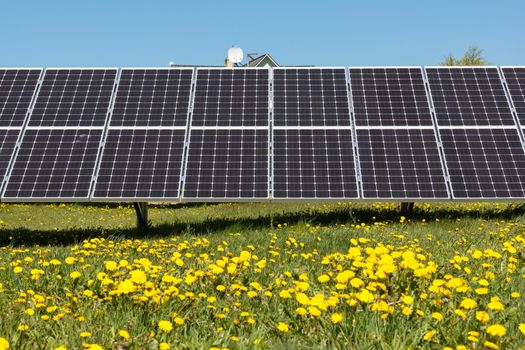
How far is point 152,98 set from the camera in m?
14.9

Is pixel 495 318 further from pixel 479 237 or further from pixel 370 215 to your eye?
pixel 370 215

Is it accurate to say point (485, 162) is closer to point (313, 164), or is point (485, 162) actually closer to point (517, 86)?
point (517, 86)

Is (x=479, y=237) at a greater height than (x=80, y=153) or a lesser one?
lesser

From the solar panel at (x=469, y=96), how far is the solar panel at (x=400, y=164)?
1043 millimetres

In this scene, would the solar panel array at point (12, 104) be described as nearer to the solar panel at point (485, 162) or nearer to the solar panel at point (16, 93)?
the solar panel at point (16, 93)

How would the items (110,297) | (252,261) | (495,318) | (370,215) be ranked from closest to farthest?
1. (495,318)
2. (110,297)
3. (252,261)
4. (370,215)

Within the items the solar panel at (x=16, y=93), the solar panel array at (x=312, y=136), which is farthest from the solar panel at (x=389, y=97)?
the solar panel at (x=16, y=93)

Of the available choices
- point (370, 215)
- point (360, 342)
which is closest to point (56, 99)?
point (370, 215)

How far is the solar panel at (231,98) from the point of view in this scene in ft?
46.8

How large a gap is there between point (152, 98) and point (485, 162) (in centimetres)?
853

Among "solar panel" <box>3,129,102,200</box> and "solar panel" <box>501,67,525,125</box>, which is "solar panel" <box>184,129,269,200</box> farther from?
"solar panel" <box>501,67,525,125</box>

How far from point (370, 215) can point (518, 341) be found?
10414mm

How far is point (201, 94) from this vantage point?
15.0 m

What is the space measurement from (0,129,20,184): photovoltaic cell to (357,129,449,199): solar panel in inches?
324
